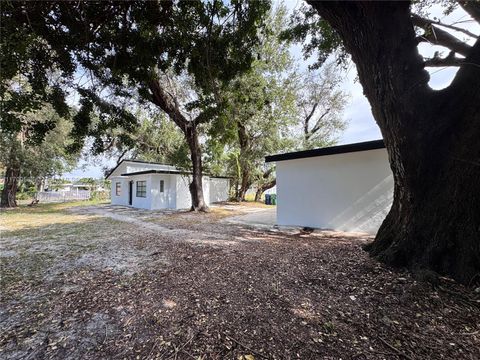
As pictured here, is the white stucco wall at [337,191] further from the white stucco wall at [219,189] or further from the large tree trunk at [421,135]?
the white stucco wall at [219,189]

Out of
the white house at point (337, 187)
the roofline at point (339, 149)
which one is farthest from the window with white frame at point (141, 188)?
the roofline at point (339, 149)

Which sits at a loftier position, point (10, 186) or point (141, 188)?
point (10, 186)

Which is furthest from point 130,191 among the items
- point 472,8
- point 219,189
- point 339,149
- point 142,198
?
point 472,8

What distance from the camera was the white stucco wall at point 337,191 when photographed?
6.31 meters

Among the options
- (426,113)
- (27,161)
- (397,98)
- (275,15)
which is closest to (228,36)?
(397,98)

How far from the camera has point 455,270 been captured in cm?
265

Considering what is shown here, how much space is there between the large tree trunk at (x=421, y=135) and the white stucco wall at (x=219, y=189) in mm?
17317

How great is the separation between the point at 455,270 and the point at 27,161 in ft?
64.5

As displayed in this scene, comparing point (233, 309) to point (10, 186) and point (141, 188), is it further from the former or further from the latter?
point (10, 186)

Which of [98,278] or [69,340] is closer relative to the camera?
[69,340]

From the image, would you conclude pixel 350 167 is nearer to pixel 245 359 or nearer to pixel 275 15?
pixel 245 359

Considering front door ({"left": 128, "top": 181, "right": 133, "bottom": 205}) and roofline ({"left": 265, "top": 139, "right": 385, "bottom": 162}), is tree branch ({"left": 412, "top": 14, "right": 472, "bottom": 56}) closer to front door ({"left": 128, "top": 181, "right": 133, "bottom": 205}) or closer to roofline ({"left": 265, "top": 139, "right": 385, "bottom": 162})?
roofline ({"left": 265, "top": 139, "right": 385, "bottom": 162})

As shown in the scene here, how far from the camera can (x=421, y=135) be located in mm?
2971

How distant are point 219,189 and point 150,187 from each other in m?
7.29
